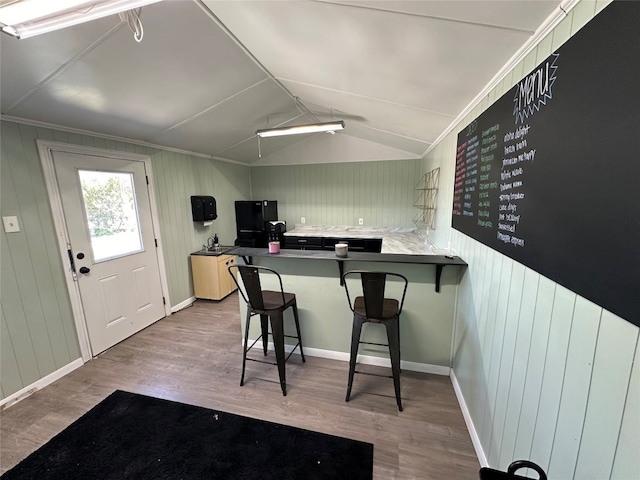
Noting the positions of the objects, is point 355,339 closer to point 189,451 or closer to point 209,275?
point 189,451

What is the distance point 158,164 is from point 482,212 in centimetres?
370

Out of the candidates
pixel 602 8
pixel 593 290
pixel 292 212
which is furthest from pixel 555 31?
pixel 292 212

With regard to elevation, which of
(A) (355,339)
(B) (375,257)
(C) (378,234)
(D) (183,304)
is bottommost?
(D) (183,304)

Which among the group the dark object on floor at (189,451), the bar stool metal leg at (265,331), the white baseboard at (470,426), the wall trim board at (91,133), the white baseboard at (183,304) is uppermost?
the wall trim board at (91,133)

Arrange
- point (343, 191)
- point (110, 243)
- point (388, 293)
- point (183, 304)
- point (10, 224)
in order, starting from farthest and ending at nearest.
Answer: point (343, 191) < point (183, 304) < point (110, 243) < point (388, 293) < point (10, 224)

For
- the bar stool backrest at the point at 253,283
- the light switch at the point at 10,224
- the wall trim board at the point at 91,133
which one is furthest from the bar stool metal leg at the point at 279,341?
the wall trim board at the point at 91,133

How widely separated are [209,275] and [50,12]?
3.33 meters

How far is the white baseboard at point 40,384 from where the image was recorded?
2.05m

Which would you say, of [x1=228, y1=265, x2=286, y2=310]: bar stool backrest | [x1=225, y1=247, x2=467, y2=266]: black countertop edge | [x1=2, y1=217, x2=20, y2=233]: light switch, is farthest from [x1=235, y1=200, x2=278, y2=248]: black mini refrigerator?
[x1=2, y1=217, x2=20, y2=233]: light switch

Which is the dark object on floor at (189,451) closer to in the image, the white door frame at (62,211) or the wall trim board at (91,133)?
the white door frame at (62,211)

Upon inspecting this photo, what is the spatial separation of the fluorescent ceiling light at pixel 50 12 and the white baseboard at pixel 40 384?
2.64m

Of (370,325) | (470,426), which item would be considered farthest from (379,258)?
(470,426)

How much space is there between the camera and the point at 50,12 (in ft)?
3.19

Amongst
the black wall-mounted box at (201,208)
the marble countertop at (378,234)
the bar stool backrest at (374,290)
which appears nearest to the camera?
the bar stool backrest at (374,290)
